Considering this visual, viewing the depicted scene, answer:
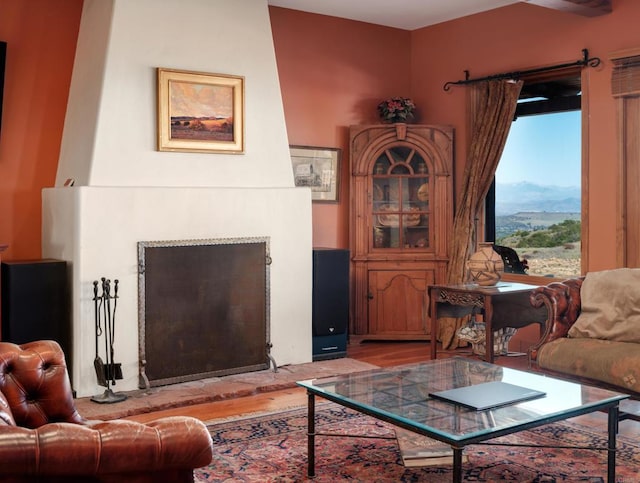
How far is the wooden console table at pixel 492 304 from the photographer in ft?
16.0

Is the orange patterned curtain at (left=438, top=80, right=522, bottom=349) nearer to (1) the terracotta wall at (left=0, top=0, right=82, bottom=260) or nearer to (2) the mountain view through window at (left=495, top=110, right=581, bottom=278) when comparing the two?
(2) the mountain view through window at (left=495, top=110, right=581, bottom=278)

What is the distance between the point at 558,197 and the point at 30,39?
4.00 metres

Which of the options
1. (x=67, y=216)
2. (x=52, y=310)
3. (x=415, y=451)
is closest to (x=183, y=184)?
(x=67, y=216)

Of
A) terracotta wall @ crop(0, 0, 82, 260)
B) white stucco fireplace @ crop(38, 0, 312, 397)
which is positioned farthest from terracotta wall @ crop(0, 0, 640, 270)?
white stucco fireplace @ crop(38, 0, 312, 397)

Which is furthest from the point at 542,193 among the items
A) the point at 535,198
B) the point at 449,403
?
the point at 449,403

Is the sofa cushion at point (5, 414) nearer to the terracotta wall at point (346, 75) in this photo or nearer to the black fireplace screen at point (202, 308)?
the black fireplace screen at point (202, 308)

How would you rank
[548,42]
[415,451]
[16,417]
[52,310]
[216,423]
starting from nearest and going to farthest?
[16,417]
[415,451]
[216,423]
[52,310]
[548,42]

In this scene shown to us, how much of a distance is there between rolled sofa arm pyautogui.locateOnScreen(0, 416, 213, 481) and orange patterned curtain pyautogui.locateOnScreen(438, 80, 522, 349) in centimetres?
452

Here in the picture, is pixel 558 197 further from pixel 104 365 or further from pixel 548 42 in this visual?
pixel 104 365

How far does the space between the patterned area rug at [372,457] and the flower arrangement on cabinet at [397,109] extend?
124 inches

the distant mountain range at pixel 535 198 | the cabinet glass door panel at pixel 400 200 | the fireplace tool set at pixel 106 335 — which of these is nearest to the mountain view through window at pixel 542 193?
the distant mountain range at pixel 535 198

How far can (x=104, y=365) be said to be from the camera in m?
4.72

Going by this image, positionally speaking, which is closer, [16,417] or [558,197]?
[16,417]

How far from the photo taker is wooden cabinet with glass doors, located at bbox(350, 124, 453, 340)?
6523 millimetres
